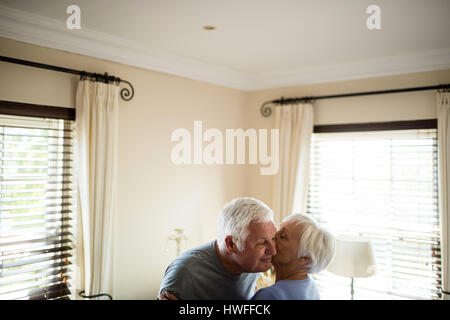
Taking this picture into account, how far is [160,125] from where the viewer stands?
3461 millimetres

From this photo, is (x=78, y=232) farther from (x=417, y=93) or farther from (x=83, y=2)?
(x=417, y=93)

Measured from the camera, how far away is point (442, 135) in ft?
9.91

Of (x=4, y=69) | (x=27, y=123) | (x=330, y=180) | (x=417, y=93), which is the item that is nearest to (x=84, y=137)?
(x=27, y=123)

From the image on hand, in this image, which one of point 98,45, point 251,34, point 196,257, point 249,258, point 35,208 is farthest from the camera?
point 98,45

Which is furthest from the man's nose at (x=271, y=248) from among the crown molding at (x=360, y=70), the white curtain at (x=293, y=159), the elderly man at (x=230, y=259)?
the crown molding at (x=360, y=70)

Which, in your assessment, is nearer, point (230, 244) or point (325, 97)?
point (230, 244)

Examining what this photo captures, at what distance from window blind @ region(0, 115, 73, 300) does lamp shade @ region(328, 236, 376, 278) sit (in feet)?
7.21

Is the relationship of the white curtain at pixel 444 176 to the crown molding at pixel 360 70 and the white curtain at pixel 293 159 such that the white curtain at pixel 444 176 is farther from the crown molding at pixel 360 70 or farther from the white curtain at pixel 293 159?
the white curtain at pixel 293 159

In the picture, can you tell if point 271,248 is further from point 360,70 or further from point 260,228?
point 360,70

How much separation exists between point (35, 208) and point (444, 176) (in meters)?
3.22

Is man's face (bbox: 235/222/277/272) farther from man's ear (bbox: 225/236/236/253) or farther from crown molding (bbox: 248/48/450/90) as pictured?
crown molding (bbox: 248/48/450/90)

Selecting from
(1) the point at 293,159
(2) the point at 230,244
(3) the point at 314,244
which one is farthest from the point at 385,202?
(2) the point at 230,244

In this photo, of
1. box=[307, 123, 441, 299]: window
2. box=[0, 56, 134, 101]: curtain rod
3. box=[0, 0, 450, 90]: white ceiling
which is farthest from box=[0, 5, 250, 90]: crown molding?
box=[307, 123, 441, 299]: window

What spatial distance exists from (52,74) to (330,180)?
2738mm
